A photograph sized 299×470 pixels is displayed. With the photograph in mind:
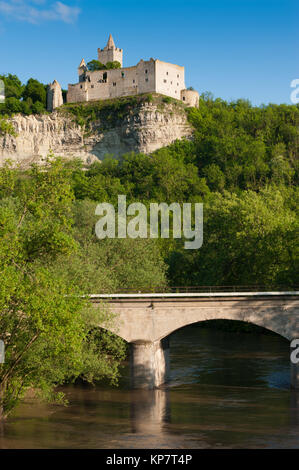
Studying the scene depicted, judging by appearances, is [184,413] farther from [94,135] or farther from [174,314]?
[94,135]

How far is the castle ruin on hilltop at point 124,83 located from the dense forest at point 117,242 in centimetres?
699

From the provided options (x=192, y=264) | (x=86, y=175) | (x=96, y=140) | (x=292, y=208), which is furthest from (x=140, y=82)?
(x=192, y=264)

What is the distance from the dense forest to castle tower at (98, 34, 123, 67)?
78.7 ft

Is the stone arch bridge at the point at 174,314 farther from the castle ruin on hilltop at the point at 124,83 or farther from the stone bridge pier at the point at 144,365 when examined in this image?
the castle ruin on hilltop at the point at 124,83

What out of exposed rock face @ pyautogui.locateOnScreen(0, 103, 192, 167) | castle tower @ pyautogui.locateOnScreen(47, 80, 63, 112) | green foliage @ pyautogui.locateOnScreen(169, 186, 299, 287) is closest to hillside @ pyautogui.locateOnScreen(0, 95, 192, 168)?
exposed rock face @ pyautogui.locateOnScreen(0, 103, 192, 167)

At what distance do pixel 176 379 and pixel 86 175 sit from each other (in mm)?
85796

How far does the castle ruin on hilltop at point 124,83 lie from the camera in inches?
5261

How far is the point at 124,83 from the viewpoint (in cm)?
13762

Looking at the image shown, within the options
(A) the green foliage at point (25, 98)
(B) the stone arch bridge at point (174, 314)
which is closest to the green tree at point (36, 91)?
(A) the green foliage at point (25, 98)

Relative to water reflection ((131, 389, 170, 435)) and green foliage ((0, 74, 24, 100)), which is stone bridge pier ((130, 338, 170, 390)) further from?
green foliage ((0, 74, 24, 100))

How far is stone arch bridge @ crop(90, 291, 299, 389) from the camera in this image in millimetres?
41562

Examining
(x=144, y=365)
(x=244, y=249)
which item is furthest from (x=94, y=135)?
(x=144, y=365)

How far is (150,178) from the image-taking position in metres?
117

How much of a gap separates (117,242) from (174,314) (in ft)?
49.0
